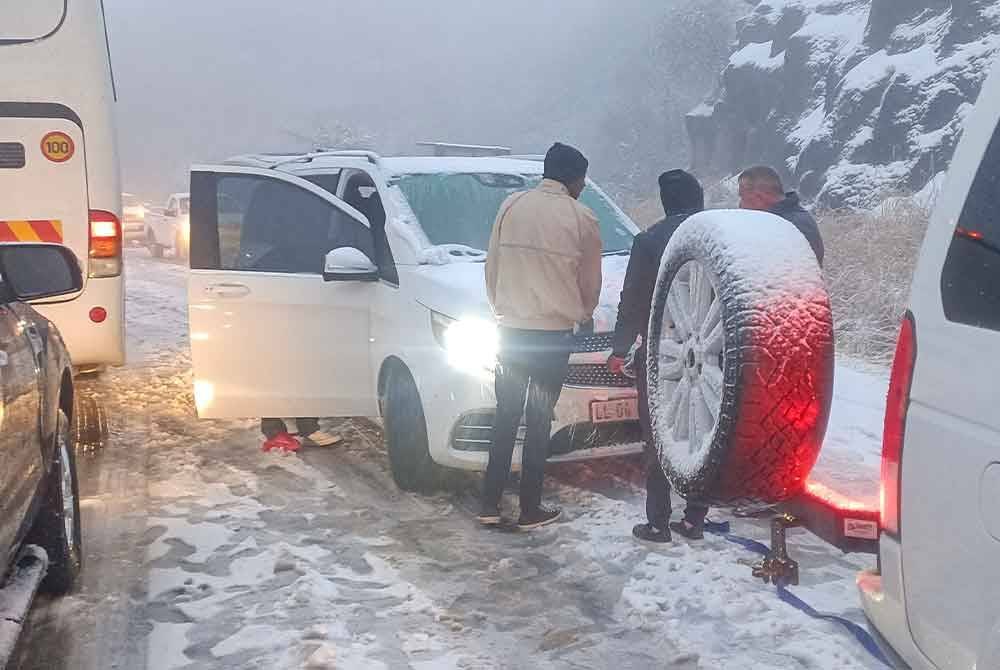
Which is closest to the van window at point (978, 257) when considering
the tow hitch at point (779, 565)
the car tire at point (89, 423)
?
the tow hitch at point (779, 565)

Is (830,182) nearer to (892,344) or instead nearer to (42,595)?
(892,344)

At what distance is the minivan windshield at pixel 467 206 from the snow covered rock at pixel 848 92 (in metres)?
16.1

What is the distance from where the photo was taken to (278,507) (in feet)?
16.9

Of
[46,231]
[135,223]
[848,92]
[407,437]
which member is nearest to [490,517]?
[407,437]

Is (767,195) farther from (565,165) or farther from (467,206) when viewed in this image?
(467,206)

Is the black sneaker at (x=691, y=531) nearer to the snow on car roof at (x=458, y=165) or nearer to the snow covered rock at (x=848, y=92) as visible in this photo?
the snow on car roof at (x=458, y=165)

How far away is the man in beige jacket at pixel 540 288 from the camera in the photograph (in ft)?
14.9

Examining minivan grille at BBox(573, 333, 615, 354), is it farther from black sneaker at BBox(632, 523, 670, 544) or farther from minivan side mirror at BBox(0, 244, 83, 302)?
minivan side mirror at BBox(0, 244, 83, 302)

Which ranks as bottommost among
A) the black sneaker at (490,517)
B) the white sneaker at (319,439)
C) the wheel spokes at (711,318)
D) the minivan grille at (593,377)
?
the white sneaker at (319,439)

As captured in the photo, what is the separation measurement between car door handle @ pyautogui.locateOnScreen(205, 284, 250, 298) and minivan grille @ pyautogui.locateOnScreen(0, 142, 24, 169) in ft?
5.31

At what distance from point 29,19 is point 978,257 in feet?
19.6

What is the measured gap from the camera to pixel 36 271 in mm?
3250

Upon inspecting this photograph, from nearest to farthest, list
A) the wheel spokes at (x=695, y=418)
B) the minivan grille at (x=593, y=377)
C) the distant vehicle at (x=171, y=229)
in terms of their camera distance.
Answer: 1. the wheel spokes at (x=695, y=418)
2. the minivan grille at (x=593, y=377)
3. the distant vehicle at (x=171, y=229)

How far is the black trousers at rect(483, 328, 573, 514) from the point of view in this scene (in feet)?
15.0
